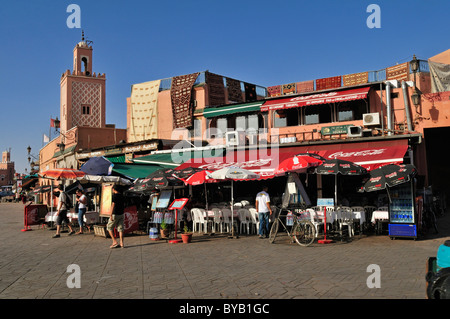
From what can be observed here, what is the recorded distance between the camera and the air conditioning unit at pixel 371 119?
16969 mm

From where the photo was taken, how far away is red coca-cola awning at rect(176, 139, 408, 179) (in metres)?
14.4

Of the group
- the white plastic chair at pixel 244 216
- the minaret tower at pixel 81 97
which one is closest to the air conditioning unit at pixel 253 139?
the white plastic chair at pixel 244 216

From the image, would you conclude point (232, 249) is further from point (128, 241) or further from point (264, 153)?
point (264, 153)

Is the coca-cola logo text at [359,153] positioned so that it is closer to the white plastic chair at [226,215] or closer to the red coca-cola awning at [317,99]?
the red coca-cola awning at [317,99]

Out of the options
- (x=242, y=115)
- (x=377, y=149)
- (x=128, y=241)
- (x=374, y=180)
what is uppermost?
(x=242, y=115)

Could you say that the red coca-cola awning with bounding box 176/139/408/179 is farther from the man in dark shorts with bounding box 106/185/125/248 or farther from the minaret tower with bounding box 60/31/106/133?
the minaret tower with bounding box 60/31/106/133

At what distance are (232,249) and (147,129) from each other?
1787 centimetres

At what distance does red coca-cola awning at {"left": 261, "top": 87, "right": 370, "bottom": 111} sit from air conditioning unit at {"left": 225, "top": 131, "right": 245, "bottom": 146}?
176 centimetres

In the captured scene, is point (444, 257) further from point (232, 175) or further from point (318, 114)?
point (318, 114)

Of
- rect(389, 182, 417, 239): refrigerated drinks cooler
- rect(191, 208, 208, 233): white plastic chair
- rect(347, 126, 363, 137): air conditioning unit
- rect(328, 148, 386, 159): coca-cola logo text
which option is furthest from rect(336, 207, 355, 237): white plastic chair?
rect(347, 126, 363, 137): air conditioning unit

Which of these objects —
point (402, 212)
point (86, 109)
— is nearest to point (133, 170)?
point (402, 212)

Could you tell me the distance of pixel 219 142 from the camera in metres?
22.2

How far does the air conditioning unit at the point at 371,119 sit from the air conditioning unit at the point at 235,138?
6.12 m
